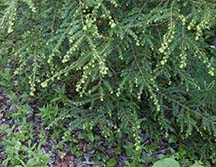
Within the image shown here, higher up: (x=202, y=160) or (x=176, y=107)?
(x=176, y=107)

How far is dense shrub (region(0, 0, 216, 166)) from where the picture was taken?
2930mm

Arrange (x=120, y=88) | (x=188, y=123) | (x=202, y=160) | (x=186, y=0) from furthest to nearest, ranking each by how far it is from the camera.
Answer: (x=202, y=160), (x=188, y=123), (x=120, y=88), (x=186, y=0)

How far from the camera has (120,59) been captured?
3.40m

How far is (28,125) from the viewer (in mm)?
3693

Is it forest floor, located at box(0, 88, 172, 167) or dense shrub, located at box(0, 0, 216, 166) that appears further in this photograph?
forest floor, located at box(0, 88, 172, 167)

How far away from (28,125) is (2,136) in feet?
0.73

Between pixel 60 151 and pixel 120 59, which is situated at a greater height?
pixel 120 59

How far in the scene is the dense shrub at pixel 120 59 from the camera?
2930 millimetres

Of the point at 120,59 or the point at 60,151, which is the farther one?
the point at 60,151

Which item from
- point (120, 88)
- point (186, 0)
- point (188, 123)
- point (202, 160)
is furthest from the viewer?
point (202, 160)

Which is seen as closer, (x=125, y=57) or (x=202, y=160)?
(x=125, y=57)

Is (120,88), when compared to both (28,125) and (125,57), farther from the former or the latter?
(28,125)

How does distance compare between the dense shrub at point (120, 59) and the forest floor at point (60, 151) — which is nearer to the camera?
the dense shrub at point (120, 59)

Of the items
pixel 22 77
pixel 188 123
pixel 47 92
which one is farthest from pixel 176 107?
pixel 22 77
